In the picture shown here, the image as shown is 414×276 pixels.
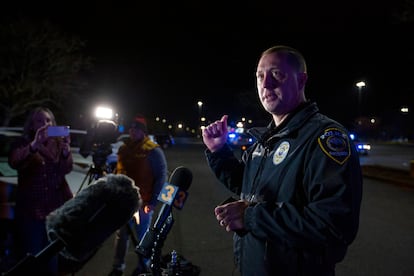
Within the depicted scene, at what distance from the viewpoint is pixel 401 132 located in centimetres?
6838

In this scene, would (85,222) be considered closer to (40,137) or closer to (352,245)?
(40,137)

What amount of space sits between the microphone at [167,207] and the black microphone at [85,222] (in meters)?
0.76

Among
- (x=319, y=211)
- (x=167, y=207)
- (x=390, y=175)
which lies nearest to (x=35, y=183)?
(x=167, y=207)

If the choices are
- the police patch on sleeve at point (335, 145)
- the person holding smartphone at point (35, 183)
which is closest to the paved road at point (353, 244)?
the person holding smartphone at point (35, 183)

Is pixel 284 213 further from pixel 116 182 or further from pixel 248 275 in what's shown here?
pixel 116 182

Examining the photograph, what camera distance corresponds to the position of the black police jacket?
1345mm

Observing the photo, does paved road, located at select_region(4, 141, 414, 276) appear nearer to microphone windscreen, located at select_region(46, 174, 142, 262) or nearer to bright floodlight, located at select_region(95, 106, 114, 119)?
microphone windscreen, located at select_region(46, 174, 142, 262)

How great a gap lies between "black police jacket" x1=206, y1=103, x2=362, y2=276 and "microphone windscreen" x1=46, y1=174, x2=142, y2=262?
1.92ft

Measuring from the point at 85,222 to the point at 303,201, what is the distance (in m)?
0.86

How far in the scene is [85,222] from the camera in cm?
104

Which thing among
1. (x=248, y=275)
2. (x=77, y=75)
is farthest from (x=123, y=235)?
(x=77, y=75)

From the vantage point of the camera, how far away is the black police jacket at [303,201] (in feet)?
4.41

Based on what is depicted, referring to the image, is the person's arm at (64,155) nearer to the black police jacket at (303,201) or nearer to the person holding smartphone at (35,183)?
the person holding smartphone at (35,183)

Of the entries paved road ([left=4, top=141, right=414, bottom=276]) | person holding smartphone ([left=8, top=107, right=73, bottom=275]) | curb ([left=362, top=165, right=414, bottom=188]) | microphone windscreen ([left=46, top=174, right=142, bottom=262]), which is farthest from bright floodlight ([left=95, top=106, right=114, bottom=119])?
microphone windscreen ([left=46, top=174, right=142, bottom=262])
